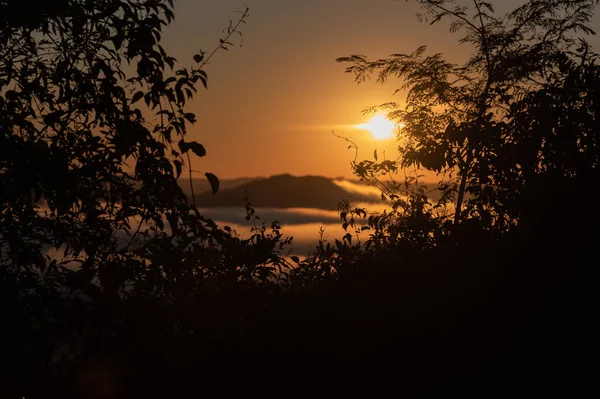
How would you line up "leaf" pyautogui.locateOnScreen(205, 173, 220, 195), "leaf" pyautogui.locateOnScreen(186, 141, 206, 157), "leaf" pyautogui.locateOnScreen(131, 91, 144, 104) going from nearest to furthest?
"leaf" pyautogui.locateOnScreen(205, 173, 220, 195) → "leaf" pyautogui.locateOnScreen(186, 141, 206, 157) → "leaf" pyautogui.locateOnScreen(131, 91, 144, 104)

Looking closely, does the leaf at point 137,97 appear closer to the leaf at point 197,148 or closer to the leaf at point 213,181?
the leaf at point 197,148

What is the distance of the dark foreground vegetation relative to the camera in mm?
4457

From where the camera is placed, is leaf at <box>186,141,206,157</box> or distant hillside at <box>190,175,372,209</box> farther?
distant hillside at <box>190,175,372,209</box>

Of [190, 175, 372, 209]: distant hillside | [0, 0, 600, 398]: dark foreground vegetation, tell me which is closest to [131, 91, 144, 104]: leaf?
[0, 0, 600, 398]: dark foreground vegetation

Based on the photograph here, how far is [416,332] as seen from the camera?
6.12 m

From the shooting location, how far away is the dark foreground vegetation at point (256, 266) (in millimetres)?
4457

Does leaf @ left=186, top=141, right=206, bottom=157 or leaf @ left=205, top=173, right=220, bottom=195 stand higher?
leaf @ left=186, top=141, right=206, bottom=157

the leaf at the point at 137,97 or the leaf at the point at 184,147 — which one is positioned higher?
the leaf at the point at 137,97

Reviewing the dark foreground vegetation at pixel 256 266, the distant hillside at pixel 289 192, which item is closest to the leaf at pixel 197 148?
the dark foreground vegetation at pixel 256 266

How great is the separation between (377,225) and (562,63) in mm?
3276

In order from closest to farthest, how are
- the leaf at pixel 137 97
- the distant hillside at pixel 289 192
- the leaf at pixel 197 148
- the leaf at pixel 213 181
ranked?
1. the leaf at pixel 213 181
2. the leaf at pixel 197 148
3. the leaf at pixel 137 97
4. the distant hillside at pixel 289 192

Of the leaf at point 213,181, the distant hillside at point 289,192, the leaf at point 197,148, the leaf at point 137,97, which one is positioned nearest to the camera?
the leaf at point 213,181

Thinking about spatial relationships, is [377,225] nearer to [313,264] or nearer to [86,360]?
[313,264]

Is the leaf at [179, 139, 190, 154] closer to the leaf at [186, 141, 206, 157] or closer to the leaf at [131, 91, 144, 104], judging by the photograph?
the leaf at [186, 141, 206, 157]
